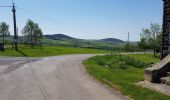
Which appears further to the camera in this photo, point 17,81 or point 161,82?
point 17,81

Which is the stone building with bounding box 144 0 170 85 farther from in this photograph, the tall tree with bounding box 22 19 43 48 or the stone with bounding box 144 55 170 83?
the tall tree with bounding box 22 19 43 48

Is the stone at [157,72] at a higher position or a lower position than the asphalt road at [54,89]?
higher

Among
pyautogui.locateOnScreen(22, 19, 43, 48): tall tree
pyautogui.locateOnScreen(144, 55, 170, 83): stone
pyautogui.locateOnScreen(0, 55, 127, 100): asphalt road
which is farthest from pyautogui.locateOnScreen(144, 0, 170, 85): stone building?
pyautogui.locateOnScreen(22, 19, 43, 48): tall tree

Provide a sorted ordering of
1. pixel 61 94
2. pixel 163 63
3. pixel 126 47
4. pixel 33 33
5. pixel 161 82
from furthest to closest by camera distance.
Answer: pixel 126 47 → pixel 33 33 → pixel 163 63 → pixel 161 82 → pixel 61 94

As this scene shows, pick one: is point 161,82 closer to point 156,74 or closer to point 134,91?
point 156,74

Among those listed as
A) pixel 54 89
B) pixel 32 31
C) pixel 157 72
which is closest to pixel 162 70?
pixel 157 72

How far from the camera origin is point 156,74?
50.0 ft

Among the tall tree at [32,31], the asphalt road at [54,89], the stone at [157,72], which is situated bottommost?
the asphalt road at [54,89]

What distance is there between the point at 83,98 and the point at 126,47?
71132 millimetres

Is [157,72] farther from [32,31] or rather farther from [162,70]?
[32,31]

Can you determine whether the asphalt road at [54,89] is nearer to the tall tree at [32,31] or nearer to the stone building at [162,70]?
the stone building at [162,70]

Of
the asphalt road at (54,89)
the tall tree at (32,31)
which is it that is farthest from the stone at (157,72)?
the tall tree at (32,31)

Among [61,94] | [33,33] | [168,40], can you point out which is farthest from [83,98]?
[33,33]

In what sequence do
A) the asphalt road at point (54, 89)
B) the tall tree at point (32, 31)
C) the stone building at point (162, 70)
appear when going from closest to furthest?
the asphalt road at point (54, 89) < the stone building at point (162, 70) < the tall tree at point (32, 31)
